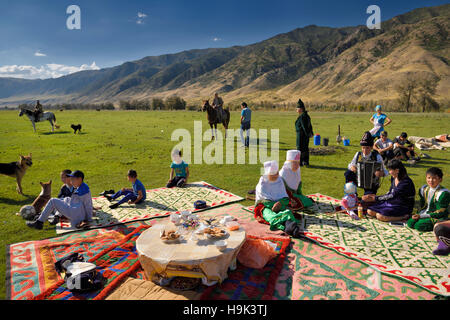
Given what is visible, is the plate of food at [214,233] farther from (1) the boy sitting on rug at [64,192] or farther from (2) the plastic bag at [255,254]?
(1) the boy sitting on rug at [64,192]

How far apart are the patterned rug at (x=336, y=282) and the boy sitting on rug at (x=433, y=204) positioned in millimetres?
2065

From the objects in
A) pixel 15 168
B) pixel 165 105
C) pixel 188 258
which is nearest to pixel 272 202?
pixel 188 258

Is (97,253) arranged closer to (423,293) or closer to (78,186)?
(78,186)

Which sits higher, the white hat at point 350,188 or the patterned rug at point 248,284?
the white hat at point 350,188

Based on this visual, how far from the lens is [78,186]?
6.06m

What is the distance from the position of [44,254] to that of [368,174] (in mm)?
7563

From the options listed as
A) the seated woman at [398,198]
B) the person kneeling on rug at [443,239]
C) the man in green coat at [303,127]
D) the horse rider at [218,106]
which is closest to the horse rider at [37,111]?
the horse rider at [218,106]

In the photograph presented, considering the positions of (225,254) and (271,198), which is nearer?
(225,254)

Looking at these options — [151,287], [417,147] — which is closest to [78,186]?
[151,287]

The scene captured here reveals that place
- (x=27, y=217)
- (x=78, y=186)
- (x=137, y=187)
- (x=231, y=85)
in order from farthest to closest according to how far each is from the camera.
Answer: (x=231, y=85), (x=137, y=187), (x=27, y=217), (x=78, y=186)

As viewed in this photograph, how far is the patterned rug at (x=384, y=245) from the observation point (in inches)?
166

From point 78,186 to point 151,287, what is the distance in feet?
10.8

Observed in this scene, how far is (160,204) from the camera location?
7.68 meters

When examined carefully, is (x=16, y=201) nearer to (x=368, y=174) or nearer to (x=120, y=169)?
(x=120, y=169)
